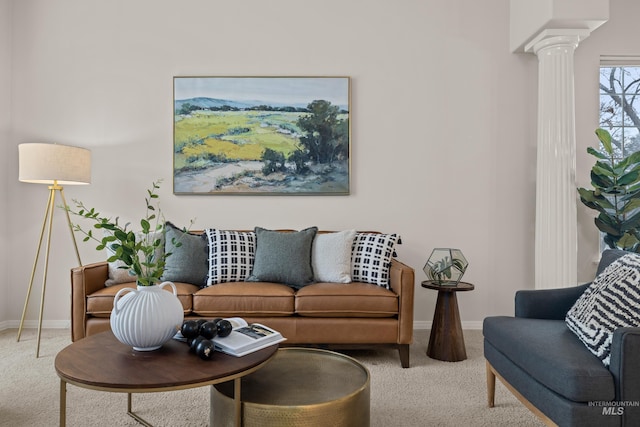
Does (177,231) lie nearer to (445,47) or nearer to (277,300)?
(277,300)

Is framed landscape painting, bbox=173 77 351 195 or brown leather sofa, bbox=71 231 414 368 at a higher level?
framed landscape painting, bbox=173 77 351 195

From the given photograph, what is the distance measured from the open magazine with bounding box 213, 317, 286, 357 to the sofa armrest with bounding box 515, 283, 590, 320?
1329mm

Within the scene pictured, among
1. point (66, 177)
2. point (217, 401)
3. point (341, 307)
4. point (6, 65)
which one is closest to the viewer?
point (217, 401)

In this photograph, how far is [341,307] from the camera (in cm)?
275

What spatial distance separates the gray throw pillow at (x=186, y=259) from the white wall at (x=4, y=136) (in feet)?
5.59

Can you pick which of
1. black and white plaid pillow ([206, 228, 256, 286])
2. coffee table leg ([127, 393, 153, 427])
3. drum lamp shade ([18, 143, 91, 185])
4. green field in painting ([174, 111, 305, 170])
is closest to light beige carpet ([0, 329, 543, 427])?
coffee table leg ([127, 393, 153, 427])

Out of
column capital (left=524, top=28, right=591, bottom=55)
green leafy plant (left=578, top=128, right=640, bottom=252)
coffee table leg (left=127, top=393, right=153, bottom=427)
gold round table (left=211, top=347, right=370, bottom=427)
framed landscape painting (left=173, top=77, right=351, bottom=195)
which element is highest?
column capital (left=524, top=28, right=591, bottom=55)

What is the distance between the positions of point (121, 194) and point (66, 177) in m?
0.58

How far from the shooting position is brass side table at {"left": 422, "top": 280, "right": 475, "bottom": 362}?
2861mm

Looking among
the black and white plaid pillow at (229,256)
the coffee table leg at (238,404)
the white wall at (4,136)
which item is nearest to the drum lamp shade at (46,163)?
the white wall at (4,136)

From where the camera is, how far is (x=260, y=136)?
369 cm

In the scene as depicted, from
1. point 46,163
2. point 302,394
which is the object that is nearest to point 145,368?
point 302,394

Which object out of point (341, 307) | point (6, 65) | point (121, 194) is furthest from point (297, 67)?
point (6, 65)

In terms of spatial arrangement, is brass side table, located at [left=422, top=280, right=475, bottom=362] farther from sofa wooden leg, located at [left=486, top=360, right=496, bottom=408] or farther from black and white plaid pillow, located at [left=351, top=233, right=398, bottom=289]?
sofa wooden leg, located at [left=486, top=360, right=496, bottom=408]
